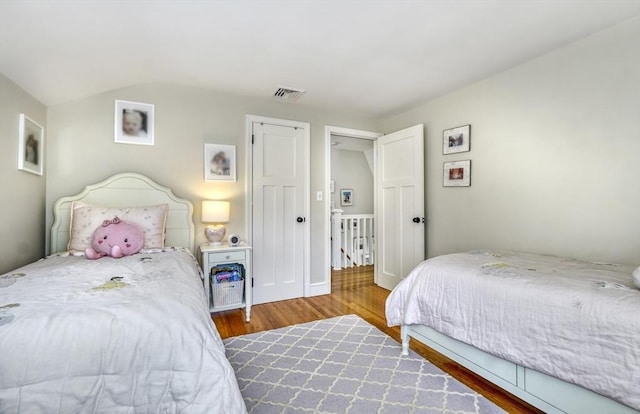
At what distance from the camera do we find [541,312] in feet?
4.57

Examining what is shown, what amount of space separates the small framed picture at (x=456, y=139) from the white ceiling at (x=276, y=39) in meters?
0.49

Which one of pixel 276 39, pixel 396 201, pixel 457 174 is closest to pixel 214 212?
pixel 276 39

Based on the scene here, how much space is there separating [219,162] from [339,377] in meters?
2.35

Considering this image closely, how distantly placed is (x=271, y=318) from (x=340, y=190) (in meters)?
3.90

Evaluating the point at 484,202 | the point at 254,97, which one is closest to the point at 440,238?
the point at 484,202

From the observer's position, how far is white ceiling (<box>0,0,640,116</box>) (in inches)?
67.7

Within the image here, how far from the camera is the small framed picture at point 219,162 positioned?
310 centimetres

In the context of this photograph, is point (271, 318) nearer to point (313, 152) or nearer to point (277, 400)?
point (277, 400)

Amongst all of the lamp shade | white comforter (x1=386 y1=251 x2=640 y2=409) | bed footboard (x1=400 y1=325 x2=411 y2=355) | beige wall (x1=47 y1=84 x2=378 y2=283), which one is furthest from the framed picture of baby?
bed footboard (x1=400 y1=325 x2=411 y2=355)

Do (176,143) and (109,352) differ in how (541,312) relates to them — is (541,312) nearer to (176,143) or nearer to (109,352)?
(109,352)

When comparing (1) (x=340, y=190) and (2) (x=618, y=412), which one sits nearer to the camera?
(2) (x=618, y=412)

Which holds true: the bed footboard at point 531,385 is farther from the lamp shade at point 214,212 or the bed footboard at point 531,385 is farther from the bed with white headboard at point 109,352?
the lamp shade at point 214,212

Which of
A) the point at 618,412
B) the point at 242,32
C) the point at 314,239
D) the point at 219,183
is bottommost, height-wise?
the point at 618,412

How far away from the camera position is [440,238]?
3324 mm
